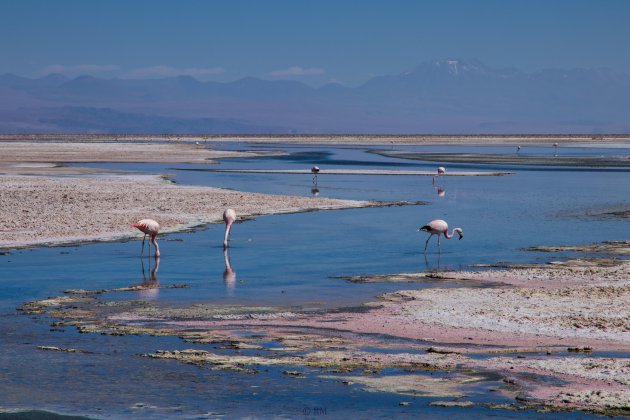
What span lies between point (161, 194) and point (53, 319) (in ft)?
73.0

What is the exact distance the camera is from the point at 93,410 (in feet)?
31.9

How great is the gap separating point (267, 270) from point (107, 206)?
12999mm

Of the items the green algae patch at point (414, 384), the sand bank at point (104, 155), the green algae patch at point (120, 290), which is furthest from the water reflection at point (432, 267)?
the sand bank at point (104, 155)

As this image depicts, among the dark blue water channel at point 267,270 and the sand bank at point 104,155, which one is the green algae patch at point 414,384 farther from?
the sand bank at point 104,155

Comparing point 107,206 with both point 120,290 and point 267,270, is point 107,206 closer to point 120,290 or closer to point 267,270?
point 267,270

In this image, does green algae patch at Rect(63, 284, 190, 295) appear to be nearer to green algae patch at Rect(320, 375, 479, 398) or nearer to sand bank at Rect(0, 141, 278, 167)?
A: green algae patch at Rect(320, 375, 479, 398)

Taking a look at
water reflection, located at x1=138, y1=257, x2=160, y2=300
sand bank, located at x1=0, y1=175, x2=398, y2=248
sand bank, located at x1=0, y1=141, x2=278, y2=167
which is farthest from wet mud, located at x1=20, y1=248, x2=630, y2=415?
sand bank, located at x1=0, y1=141, x2=278, y2=167

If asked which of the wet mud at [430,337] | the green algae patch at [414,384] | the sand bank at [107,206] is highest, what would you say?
the sand bank at [107,206]

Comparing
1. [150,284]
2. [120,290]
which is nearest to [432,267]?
[150,284]

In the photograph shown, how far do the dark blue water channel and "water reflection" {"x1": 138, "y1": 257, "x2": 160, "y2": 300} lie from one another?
0.46 feet

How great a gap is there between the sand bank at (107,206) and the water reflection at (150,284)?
4.79 meters

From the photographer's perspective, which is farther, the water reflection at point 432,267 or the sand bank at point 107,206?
the sand bank at point 107,206

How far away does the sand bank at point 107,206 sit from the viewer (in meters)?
25.4

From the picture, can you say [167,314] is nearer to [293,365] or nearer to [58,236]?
[293,365]
